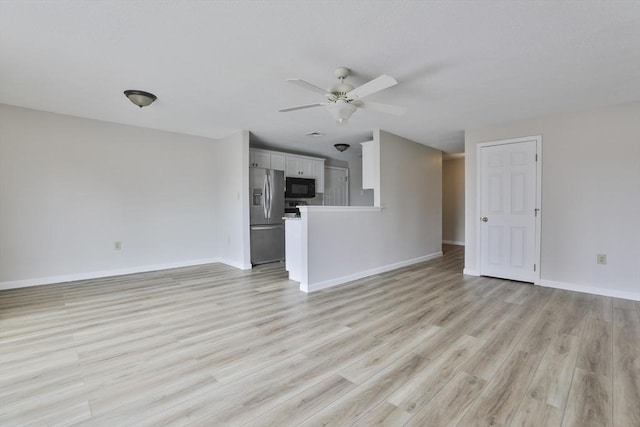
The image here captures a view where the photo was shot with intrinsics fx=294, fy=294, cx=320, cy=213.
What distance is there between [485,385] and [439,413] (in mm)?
446

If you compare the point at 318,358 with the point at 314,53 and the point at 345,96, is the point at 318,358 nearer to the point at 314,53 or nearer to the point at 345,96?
the point at 345,96

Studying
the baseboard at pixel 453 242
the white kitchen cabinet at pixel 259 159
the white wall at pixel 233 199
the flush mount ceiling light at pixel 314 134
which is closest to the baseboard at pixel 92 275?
the white wall at pixel 233 199

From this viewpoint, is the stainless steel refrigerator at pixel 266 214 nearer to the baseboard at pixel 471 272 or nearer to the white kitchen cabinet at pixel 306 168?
the white kitchen cabinet at pixel 306 168

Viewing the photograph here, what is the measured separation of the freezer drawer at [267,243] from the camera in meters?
5.26

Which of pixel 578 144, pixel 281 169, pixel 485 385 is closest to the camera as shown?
pixel 485 385

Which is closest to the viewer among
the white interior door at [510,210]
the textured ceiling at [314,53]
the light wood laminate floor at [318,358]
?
the light wood laminate floor at [318,358]

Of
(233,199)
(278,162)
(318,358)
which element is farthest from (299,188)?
(318,358)

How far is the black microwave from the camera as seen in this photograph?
6043mm

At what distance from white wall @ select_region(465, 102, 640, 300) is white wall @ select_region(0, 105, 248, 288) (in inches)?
178

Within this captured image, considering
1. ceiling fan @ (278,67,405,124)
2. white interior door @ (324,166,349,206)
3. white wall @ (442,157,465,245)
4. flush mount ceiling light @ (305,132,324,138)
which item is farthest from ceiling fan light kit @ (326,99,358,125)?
white wall @ (442,157,465,245)

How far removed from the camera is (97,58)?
8.11 feet

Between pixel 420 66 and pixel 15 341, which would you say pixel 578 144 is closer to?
pixel 420 66

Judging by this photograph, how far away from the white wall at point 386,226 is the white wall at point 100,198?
193cm

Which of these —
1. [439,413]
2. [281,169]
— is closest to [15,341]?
[439,413]
